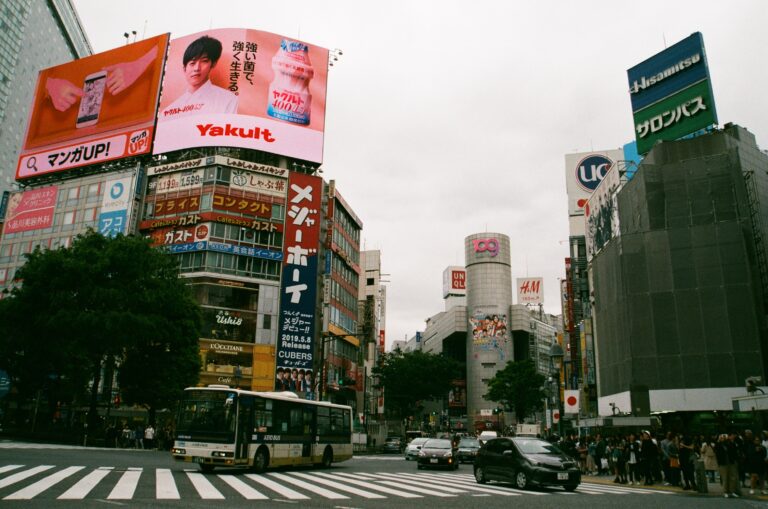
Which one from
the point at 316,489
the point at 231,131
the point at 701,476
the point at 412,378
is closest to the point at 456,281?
the point at 412,378

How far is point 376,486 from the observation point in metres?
16.3

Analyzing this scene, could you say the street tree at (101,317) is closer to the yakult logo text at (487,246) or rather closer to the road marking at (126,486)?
the road marking at (126,486)

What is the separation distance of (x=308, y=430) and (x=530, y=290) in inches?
5033

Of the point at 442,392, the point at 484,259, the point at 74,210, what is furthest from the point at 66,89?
the point at 484,259

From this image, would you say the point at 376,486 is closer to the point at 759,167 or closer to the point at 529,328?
the point at 759,167

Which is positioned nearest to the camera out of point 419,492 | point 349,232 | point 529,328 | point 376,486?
point 419,492

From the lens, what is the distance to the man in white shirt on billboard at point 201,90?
57.0 metres

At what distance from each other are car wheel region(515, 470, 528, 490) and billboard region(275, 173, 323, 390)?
121 feet

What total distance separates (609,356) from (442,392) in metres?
32.7

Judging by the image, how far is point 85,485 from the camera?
13.1 metres

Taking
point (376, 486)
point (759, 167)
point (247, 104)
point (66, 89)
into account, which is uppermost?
point (66, 89)

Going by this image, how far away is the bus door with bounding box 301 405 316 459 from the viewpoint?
23.5 meters

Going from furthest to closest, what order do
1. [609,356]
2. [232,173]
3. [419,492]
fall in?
[232,173], [609,356], [419,492]

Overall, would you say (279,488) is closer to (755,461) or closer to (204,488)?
(204,488)
